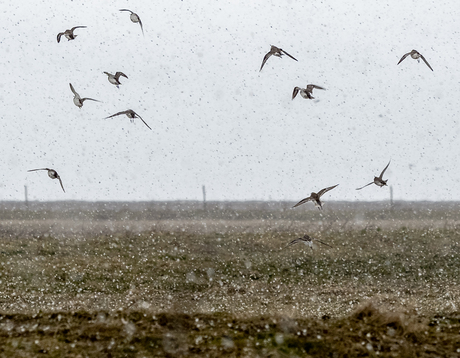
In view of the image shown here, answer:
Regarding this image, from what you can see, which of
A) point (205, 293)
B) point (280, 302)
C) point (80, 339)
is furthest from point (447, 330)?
point (80, 339)

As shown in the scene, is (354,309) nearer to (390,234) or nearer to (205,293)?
(205,293)

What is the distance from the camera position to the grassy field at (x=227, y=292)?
26.8 ft

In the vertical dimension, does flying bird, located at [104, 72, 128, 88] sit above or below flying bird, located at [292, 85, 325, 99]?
above

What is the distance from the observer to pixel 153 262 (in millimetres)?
12375

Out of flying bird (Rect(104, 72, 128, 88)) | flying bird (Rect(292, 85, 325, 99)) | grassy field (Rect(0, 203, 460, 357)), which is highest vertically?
flying bird (Rect(104, 72, 128, 88))

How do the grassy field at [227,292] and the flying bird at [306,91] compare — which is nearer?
the grassy field at [227,292]

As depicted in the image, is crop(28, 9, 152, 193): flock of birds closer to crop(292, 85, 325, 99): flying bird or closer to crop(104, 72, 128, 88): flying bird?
crop(104, 72, 128, 88): flying bird

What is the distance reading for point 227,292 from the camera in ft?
35.3

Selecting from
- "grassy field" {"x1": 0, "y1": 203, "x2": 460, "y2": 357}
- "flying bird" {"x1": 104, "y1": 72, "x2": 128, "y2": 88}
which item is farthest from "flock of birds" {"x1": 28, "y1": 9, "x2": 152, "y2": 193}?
"grassy field" {"x1": 0, "y1": 203, "x2": 460, "y2": 357}

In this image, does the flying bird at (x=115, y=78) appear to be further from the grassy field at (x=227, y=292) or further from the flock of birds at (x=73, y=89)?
the grassy field at (x=227, y=292)

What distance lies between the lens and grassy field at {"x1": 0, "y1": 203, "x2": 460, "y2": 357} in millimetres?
8172

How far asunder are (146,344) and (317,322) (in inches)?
127

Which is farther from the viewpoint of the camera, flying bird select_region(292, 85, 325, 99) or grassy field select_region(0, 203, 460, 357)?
flying bird select_region(292, 85, 325, 99)


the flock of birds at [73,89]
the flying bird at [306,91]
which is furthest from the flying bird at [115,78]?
the flying bird at [306,91]
